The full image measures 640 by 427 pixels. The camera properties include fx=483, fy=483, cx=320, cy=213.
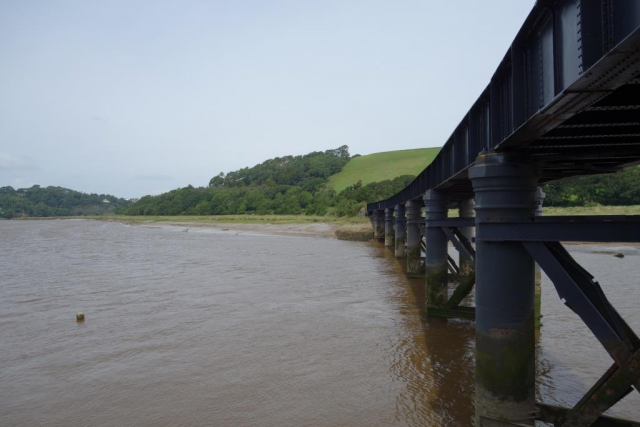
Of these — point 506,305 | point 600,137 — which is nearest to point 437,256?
point 506,305

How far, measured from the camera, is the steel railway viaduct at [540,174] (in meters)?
4.11

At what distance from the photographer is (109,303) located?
60.9ft

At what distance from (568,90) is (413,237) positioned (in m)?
19.7

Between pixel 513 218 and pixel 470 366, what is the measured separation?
542cm

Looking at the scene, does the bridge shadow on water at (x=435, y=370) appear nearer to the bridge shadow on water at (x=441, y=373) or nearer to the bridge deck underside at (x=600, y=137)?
the bridge shadow on water at (x=441, y=373)

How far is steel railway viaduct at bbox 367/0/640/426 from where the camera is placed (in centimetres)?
411

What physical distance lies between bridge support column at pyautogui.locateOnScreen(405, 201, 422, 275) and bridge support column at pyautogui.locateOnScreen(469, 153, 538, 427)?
1685 cm

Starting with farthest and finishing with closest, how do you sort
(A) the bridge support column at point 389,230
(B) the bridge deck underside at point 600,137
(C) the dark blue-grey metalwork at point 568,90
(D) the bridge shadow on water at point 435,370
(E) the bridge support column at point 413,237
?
(A) the bridge support column at point 389,230 < (E) the bridge support column at point 413,237 < (D) the bridge shadow on water at point 435,370 < (B) the bridge deck underside at point 600,137 < (C) the dark blue-grey metalwork at point 568,90

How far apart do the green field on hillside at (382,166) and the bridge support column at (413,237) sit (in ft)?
348

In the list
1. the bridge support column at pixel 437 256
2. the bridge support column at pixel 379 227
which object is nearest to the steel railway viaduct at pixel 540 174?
the bridge support column at pixel 437 256

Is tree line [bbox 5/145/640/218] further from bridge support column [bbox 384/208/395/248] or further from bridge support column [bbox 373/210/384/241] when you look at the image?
bridge support column [bbox 373/210/384/241]

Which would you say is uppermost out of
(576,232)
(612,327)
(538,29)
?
(538,29)

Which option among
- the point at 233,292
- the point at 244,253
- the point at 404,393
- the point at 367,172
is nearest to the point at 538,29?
the point at 404,393

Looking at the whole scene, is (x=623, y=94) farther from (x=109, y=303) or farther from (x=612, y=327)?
(x=109, y=303)
